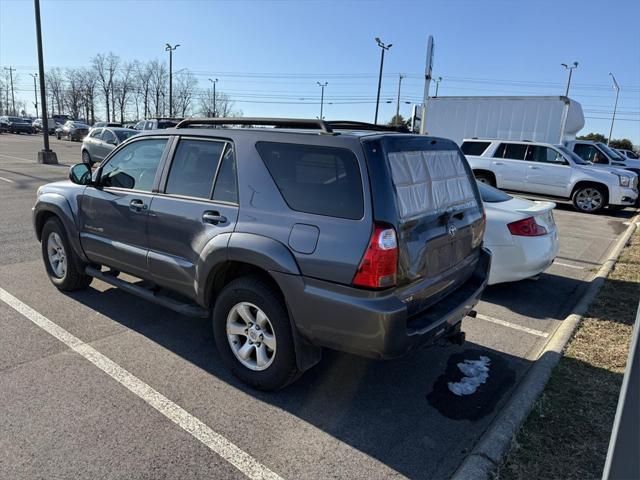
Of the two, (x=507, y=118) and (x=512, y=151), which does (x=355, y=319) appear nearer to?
(x=512, y=151)

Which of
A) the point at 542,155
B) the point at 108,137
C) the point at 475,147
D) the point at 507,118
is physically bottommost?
the point at 108,137

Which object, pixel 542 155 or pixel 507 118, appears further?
pixel 507 118

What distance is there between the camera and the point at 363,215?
2.76m

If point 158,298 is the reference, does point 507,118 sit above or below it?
above

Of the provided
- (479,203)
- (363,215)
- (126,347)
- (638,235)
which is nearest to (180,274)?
(126,347)

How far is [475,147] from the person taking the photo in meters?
14.6

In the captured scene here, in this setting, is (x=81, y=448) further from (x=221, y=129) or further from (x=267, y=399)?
(x=221, y=129)

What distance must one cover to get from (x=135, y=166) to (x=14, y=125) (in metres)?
51.4

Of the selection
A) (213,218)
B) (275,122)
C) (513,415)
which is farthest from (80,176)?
(513,415)

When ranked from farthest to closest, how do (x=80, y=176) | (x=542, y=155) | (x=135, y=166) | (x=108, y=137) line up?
(x=108, y=137), (x=542, y=155), (x=80, y=176), (x=135, y=166)

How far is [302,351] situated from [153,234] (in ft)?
5.52

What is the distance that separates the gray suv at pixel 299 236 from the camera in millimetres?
2783

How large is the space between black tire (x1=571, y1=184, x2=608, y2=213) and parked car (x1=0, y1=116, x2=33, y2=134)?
49.9 meters

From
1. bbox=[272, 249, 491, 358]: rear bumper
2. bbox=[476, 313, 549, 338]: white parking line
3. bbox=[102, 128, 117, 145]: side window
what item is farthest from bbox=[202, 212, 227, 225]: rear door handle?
bbox=[102, 128, 117, 145]: side window
